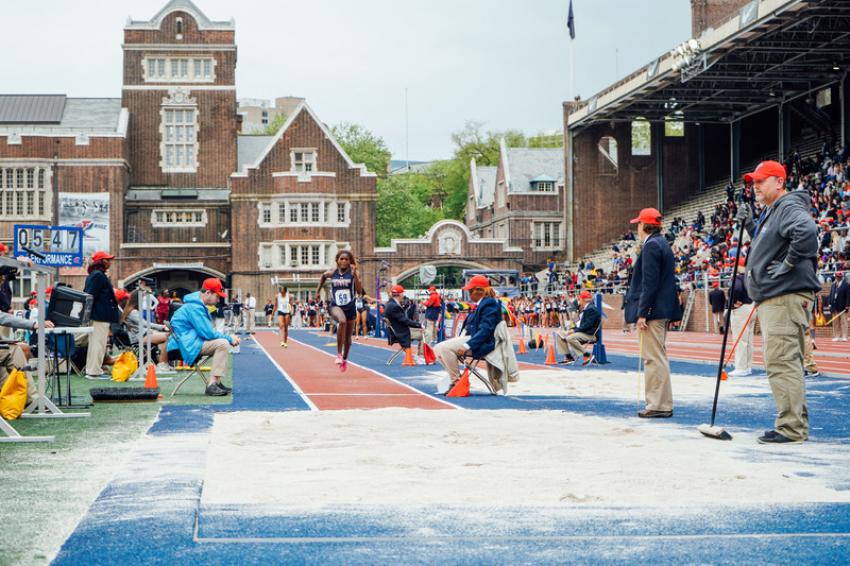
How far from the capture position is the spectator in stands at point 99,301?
16.2 meters

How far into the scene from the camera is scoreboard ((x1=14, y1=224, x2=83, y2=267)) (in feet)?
57.5

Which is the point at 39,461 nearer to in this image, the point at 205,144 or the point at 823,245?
the point at 823,245

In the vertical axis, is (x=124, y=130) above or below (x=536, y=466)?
above

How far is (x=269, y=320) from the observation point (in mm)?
66188

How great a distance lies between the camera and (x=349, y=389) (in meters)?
15.2

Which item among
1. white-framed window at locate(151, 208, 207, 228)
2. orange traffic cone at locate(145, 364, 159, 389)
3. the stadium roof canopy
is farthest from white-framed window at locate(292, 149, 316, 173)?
orange traffic cone at locate(145, 364, 159, 389)

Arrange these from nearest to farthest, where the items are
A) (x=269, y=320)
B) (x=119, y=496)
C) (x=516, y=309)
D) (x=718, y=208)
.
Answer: (x=119, y=496)
(x=516, y=309)
(x=718, y=208)
(x=269, y=320)

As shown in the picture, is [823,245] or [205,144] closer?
[823,245]

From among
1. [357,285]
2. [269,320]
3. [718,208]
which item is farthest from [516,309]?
[357,285]

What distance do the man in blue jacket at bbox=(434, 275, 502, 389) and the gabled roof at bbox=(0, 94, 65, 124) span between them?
63799mm

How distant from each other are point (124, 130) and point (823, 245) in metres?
48.9

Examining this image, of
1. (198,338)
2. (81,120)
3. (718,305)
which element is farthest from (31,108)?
(198,338)

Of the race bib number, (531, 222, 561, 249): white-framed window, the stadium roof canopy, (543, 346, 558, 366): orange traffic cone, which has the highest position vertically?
the stadium roof canopy

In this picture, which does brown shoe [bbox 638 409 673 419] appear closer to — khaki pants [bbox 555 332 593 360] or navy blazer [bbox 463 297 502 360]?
navy blazer [bbox 463 297 502 360]
